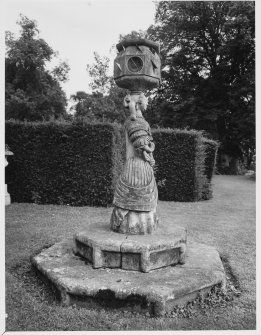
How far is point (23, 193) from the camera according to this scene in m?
11.0

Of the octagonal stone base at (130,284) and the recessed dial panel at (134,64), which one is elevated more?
the recessed dial panel at (134,64)

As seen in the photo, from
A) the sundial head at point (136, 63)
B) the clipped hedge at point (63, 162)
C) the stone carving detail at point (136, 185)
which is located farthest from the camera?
the clipped hedge at point (63, 162)

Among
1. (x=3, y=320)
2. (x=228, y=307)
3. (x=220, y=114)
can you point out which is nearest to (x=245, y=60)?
(x=220, y=114)

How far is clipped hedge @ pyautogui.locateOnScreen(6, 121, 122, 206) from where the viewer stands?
1057 cm

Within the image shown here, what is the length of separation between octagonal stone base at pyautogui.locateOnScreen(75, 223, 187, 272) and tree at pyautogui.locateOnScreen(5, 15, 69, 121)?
18.4 m

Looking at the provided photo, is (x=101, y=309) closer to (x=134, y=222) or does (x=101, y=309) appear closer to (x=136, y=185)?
(x=134, y=222)

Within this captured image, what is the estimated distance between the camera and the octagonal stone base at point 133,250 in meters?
4.31

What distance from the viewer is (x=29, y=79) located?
2438 centimetres

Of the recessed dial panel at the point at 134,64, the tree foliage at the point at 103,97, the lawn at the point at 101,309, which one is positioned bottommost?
the lawn at the point at 101,309

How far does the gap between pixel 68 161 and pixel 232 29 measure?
17.2m

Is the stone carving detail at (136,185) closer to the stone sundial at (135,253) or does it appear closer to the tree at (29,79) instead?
the stone sundial at (135,253)

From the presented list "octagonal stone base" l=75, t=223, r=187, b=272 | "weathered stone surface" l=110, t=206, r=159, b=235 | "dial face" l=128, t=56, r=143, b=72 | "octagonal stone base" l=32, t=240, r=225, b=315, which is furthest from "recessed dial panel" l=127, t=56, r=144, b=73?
"octagonal stone base" l=32, t=240, r=225, b=315

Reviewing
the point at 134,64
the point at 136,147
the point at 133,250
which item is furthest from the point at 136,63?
the point at 133,250

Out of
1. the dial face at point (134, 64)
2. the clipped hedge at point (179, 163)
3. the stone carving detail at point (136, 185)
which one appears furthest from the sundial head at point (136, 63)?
the clipped hedge at point (179, 163)
